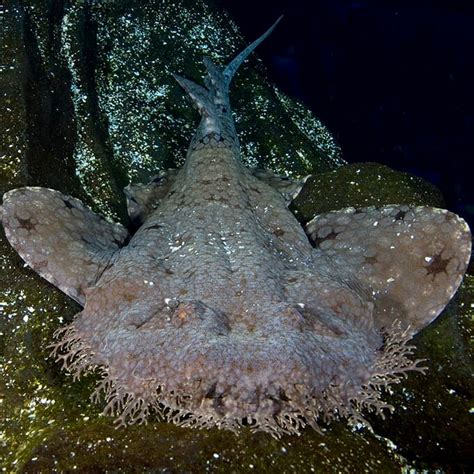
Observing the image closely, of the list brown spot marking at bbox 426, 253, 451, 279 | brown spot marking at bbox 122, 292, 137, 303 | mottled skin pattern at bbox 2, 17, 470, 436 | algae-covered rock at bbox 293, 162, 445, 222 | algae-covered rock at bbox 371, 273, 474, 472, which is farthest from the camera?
algae-covered rock at bbox 293, 162, 445, 222

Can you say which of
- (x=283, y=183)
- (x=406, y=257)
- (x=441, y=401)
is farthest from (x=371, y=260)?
(x=283, y=183)

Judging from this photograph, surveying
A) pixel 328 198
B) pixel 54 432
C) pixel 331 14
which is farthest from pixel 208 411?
pixel 331 14

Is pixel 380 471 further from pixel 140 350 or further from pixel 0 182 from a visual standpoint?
pixel 0 182

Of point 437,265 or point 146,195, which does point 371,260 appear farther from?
point 146,195

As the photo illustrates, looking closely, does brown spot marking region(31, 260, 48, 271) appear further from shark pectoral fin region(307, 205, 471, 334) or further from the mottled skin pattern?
shark pectoral fin region(307, 205, 471, 334)

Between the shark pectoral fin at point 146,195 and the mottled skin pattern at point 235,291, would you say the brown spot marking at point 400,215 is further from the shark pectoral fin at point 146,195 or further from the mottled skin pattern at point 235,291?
the shark pectoral fin at point 146,195

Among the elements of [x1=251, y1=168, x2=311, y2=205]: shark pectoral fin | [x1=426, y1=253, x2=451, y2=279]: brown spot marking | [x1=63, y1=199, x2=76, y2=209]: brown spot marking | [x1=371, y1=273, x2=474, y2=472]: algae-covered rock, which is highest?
[x1=251, y1=168, x2=311, y2=205]: shark pectoral fin

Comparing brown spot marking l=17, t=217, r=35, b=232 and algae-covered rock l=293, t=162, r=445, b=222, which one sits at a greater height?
algae-covered rock l=293, t=162, r=445, b=222

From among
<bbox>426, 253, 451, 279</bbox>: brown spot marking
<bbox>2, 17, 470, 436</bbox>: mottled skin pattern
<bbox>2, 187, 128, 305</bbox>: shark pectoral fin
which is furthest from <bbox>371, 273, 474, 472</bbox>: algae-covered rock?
<bbox>2, 187, 128, 305</bbox>: shark pectoral fin
